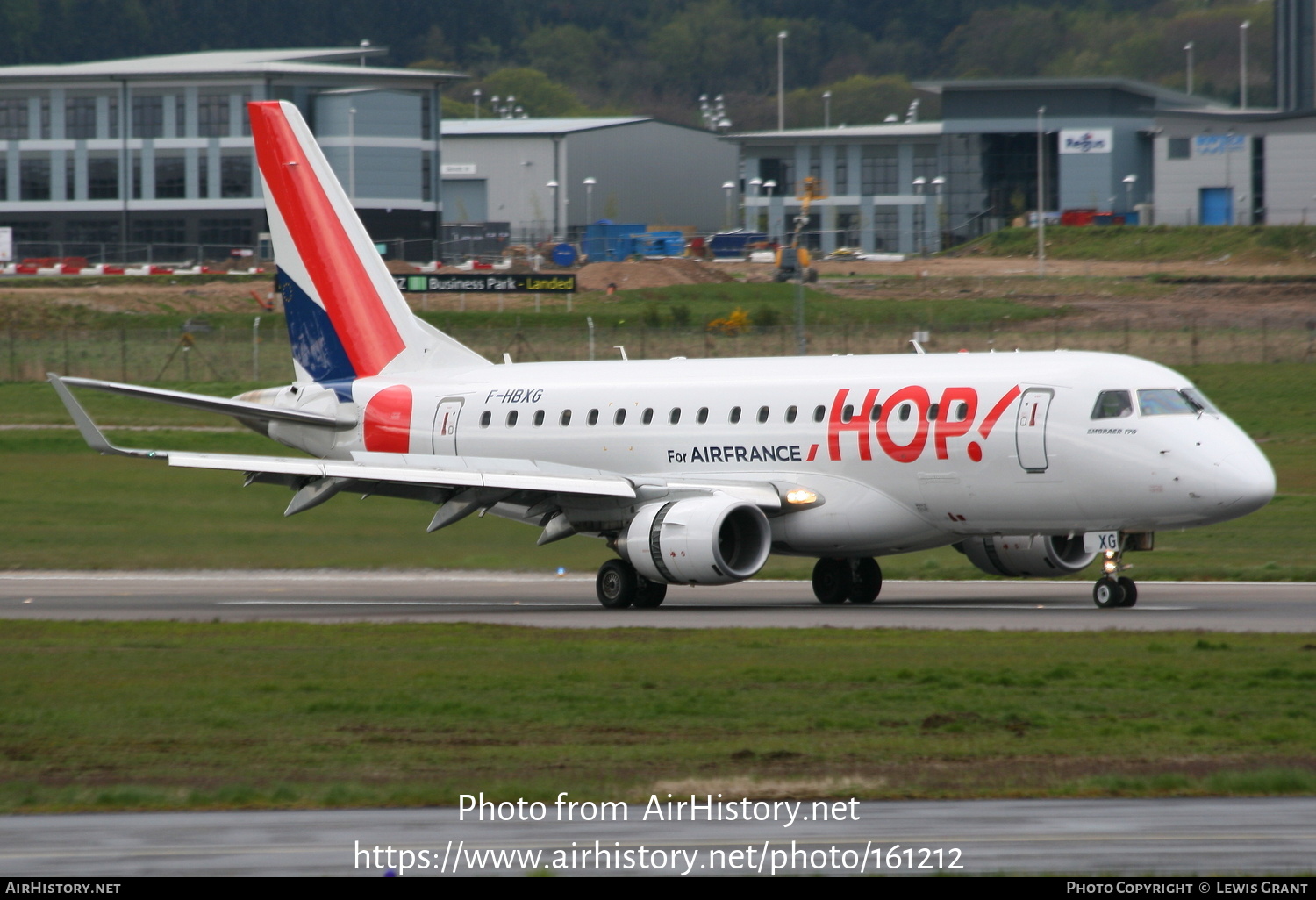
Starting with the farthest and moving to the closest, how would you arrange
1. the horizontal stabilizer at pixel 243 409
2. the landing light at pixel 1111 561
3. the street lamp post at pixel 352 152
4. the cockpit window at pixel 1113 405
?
the street lamp post at pixel 352 152 < the horizontal stabilizer at pixel 243 409 < the landing light at pixel 1111 561 < the cockpit window at pixel 1113 405

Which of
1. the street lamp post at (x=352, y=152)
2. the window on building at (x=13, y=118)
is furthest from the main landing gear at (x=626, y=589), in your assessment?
the window on building at (x=13, y=118)

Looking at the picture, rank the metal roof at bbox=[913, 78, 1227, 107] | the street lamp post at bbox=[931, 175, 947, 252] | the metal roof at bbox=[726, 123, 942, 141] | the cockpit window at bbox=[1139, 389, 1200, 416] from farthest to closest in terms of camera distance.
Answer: the metal roof at bbox=[726, 123, 942, 141]
the street lamp post at bbox=[931, 175, 947, 252]
the metal roof at bbox=[913, 78, 1227, 107]
the cockpit window at bbox=[1139, 389, 1200, 416]

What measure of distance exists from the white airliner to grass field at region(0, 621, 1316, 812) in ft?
13.3

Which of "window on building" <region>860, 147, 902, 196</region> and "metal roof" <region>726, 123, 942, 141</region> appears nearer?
"metal roof" <region>726, 123, 942, 141</region>

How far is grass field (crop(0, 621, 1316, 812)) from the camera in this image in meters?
14.9

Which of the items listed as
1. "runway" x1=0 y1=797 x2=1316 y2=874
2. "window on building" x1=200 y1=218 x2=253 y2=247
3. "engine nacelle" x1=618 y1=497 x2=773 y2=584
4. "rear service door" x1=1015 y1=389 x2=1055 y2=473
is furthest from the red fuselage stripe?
"window on building" x1=200 y1=218 x2=253 y2=247

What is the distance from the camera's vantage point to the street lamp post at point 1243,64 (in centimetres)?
15550

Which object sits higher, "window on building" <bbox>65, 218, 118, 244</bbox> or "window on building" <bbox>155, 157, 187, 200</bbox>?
"window on building" <bbox>155, 157, 187, 200</bbox>

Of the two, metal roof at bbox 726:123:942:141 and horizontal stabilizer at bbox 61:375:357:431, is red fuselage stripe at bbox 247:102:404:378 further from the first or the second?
metal roof at bbox 726:123:942:141

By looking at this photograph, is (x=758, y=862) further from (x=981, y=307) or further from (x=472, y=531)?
(x=981, y=307)

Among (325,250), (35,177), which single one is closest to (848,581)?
(325,250)

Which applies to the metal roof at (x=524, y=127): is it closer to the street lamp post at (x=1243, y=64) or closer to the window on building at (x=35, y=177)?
the window on building at (x=35, y=177)

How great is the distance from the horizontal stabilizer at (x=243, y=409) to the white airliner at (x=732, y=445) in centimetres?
6

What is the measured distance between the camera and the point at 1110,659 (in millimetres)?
21547
